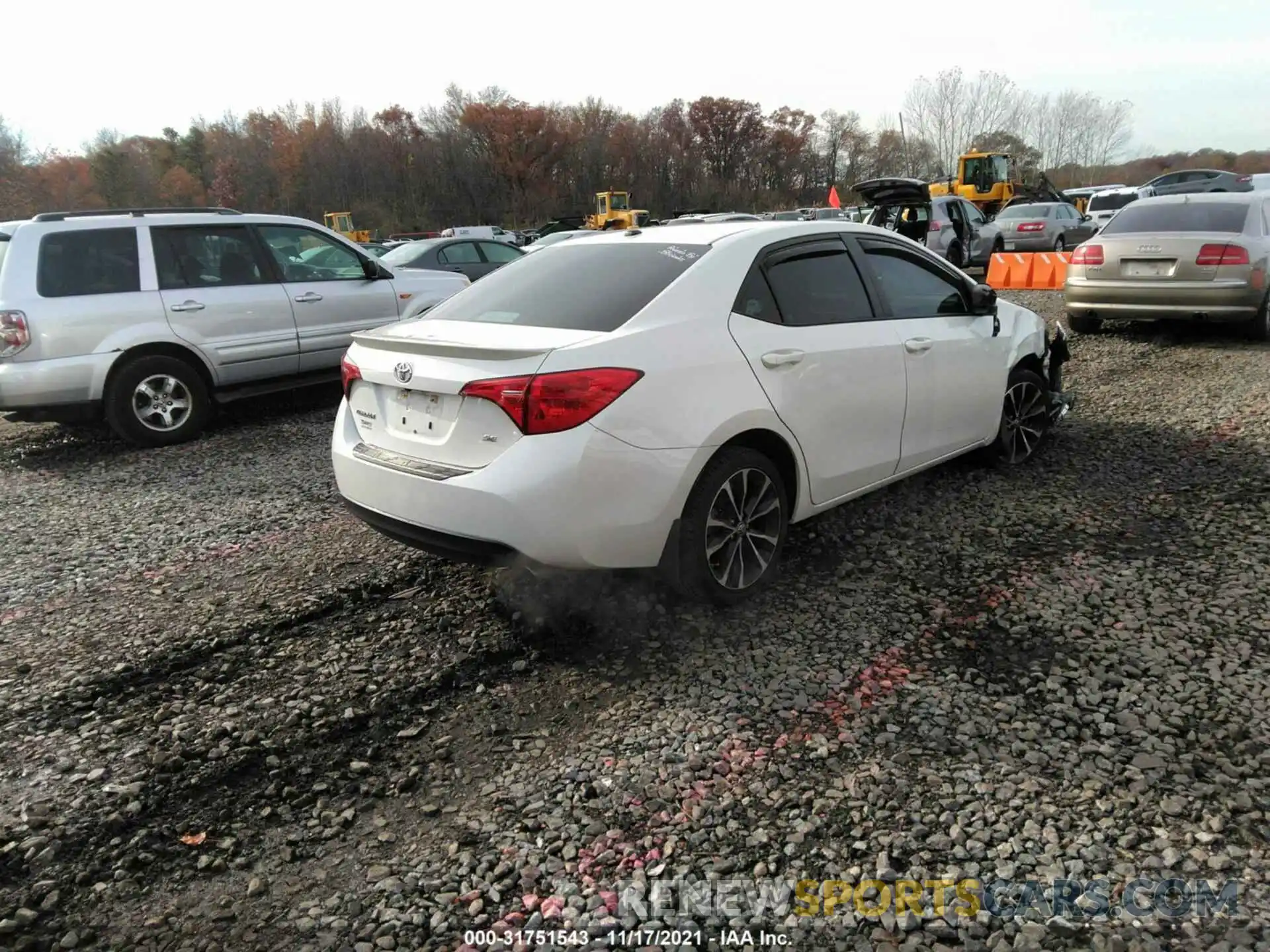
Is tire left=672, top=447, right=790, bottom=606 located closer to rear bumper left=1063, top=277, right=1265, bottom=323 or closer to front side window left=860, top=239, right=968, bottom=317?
front side window left=860, top=239, right=968, bottom=317

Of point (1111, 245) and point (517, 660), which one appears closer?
point (517, 660)

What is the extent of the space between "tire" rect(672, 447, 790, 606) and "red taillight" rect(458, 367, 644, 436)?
2.00 ft

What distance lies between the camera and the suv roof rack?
7113 mm

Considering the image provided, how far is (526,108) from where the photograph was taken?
75125 millimetres

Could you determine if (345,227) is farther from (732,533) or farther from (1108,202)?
(732,533)

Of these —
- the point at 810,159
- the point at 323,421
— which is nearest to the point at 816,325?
the point at 323,421

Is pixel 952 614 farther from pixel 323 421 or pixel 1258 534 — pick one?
pixel 323 421

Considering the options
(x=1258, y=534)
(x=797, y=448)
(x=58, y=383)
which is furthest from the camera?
(x=58, y=383)

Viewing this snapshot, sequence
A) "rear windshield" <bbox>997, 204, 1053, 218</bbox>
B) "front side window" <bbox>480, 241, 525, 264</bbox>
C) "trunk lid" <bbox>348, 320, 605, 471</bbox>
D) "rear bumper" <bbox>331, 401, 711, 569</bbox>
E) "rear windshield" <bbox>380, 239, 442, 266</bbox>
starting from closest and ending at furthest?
1. "rear bumper" <bbox>331, 401, 711, 569</bbox>
2. "trunk lid" <bbox>348, 320, 605, 471</bbox>
3. "rear windshield" <bbox>380, 239, 442, 266</bbox>
4. "front side window" <bbox>480, 241, 525, 264</bbox>
5. "rear windshield" <bbox>997, 204, 1053, 218</bbox>

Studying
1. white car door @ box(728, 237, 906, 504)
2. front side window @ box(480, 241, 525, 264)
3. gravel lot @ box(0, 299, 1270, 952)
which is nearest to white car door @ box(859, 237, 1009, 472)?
white car door @ box(728, 237, 906, 504)

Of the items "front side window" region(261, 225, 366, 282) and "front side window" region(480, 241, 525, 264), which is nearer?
"front side window" region(261, 225, 366, 282)

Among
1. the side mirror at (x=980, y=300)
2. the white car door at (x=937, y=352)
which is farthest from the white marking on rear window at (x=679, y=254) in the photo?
the side mirror at (x=980, y=300)

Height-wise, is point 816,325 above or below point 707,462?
above

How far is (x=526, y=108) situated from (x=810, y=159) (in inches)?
1210
